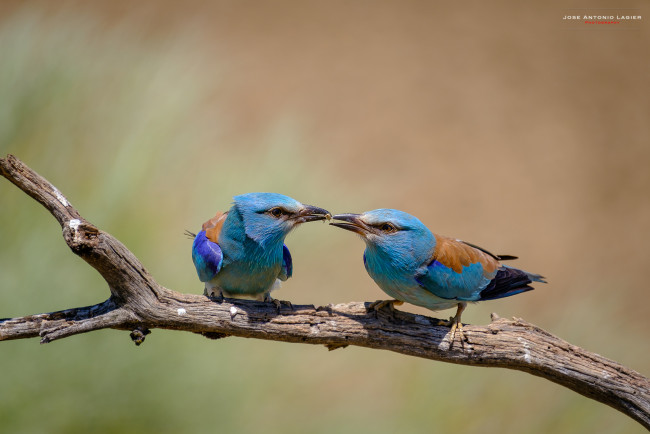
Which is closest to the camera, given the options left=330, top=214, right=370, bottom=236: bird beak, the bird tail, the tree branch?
the tree branch

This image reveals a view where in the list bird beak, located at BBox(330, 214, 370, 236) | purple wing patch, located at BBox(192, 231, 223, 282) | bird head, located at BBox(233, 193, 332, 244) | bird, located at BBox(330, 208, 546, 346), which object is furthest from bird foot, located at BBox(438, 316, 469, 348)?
purple wing patch, located at BBox(192, 231, 223, 282)

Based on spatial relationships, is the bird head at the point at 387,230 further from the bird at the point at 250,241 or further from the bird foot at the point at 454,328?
the bird foot at the point at 454,328

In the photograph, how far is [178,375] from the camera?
3.18m

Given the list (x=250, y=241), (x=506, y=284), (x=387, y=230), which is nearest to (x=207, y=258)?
(x=250, y=241)

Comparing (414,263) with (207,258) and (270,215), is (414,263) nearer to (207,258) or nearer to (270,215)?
(270,215)

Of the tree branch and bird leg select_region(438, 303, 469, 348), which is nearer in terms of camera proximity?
the tree branch

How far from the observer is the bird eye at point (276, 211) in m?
2.34

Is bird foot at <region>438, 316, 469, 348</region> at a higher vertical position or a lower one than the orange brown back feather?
lower

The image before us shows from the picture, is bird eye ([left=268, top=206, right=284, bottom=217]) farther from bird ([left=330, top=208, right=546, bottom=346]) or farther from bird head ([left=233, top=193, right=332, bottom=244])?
bird ([left=330, top=208, right=546, bottom=346])

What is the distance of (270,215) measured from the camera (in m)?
2.35

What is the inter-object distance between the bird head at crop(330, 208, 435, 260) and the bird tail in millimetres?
396

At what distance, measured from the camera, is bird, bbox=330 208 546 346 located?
7.56ft

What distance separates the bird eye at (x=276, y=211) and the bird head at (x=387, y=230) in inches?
7.8

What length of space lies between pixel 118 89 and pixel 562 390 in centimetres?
307
